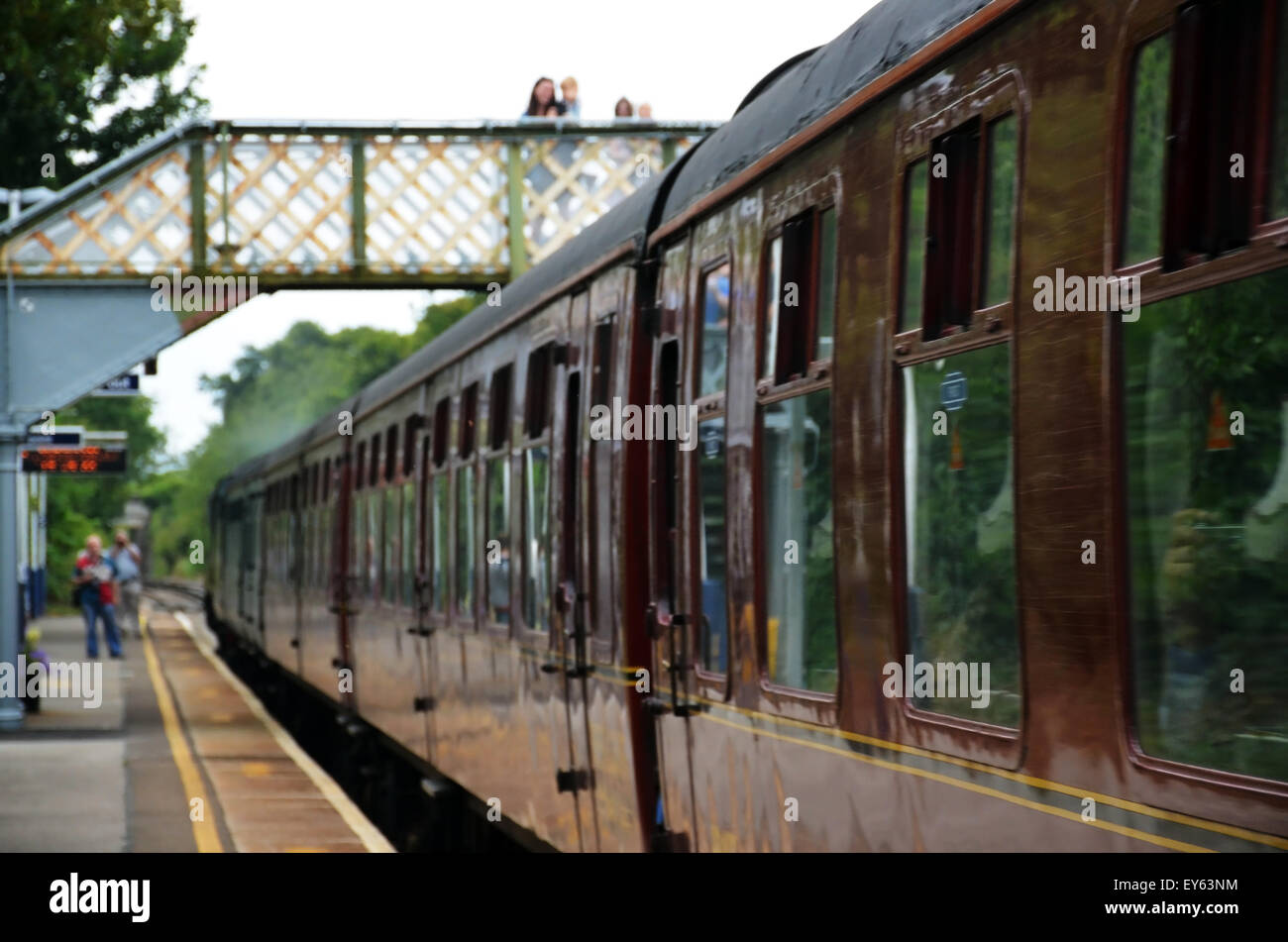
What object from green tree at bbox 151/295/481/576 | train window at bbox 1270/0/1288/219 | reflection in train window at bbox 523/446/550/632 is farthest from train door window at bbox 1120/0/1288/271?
green tree at bbox 151/295/481/576

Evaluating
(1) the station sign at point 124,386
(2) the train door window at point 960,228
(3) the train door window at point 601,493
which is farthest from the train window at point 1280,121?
(1) the station sign at point 124,386

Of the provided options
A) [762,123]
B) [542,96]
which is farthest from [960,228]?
[542,96]

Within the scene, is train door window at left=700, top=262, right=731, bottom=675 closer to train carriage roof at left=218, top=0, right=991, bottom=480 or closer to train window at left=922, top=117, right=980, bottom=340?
train carriage roof at left=218, top=0, right=991, bottom=480

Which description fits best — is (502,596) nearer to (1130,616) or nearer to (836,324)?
(836,324)

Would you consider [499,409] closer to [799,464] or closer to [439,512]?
[439,512]

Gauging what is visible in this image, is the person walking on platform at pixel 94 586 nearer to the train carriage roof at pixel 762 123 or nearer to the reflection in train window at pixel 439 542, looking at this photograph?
the reflection in train window at pixel 439 542

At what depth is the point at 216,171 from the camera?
1784 centimetres

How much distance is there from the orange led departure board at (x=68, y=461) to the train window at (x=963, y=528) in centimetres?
1912

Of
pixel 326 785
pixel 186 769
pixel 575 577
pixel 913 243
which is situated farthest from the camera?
pixel 186 769

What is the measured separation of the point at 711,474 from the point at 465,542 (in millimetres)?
5108

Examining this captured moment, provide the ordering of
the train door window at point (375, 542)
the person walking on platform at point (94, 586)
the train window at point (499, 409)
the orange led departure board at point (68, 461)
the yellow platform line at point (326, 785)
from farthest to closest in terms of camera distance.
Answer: the person walking on platform at point (94, 586), the orange led departure board at point (68, 461), the train door window at point (375, 542), the yellow platform line at point (326, 785), the train window at point (499, 409)

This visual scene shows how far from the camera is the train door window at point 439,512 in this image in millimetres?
12188

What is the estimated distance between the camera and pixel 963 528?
174 inches
